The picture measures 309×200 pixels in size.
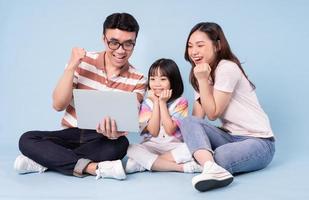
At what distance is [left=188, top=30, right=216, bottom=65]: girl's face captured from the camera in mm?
2074

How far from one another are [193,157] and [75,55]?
0.63 m

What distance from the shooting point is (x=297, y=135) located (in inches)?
101

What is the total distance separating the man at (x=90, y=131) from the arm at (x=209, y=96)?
346 mm

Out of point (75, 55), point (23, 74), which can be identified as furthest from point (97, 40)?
point (75, 55)

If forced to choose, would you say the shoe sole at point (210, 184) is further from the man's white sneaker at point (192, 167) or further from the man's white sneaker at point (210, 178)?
the man's white sneaker at point (192, 167)

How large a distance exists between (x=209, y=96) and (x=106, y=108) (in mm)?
403

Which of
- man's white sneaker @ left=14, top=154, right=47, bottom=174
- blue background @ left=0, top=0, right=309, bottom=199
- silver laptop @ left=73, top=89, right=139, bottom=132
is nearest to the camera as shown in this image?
silver laptop @ left=73, top=89, right=139, bottom=132

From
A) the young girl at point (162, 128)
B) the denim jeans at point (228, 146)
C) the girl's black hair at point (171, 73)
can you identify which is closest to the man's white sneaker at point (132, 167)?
the young girl at point (162, 128)

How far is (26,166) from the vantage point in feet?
6.44

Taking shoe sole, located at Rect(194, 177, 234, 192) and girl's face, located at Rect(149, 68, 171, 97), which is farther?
girl's face, located at Rect(149, 68, 171, 97)

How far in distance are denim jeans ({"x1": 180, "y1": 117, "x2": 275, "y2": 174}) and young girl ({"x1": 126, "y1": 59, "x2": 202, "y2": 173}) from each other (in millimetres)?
116

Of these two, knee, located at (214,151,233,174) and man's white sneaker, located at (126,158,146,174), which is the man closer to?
man's white sneaker, located at (126,158,146,174)

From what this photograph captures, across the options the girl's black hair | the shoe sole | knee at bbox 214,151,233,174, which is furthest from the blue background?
the shoe sole

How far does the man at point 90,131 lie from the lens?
75.9 inches
